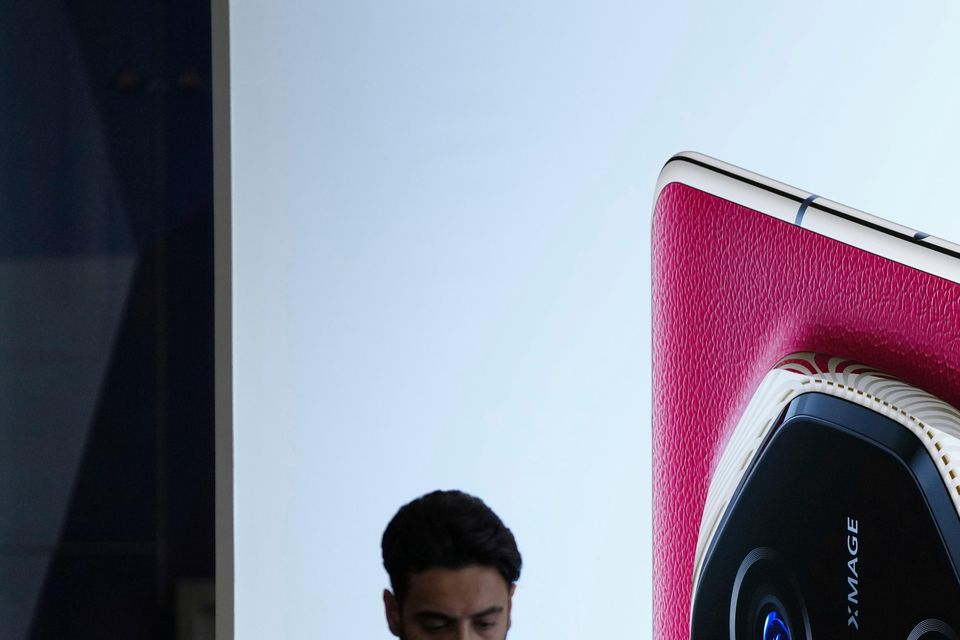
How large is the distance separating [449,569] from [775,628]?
0.35 m

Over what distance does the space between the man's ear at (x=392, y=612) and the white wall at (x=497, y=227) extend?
74 mm

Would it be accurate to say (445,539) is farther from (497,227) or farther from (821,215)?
(821,215)

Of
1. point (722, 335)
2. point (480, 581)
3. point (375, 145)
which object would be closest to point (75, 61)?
point (375, 145)

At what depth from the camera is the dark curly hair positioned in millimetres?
727

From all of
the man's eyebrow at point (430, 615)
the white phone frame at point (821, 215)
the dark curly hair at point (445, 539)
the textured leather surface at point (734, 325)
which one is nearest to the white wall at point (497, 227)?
the dark curly hair at point (445, 539)

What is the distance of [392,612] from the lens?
2.47ft

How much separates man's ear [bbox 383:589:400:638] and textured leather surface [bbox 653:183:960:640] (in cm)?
25

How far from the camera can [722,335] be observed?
1.51 ft

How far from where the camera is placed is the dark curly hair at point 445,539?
2.38 ft

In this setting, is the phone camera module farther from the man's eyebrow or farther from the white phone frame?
the man's eyebrow

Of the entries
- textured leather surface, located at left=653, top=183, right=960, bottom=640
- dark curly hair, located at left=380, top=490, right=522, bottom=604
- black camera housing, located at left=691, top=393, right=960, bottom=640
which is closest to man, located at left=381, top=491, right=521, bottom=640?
dark curly hair, located at left=380, top=490, right=522, bottom=604

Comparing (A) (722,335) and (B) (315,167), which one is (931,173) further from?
(B) (315,167)

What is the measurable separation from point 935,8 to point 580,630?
2.09ft

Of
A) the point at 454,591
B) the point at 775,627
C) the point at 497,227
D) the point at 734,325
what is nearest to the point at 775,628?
the point at 775,627
